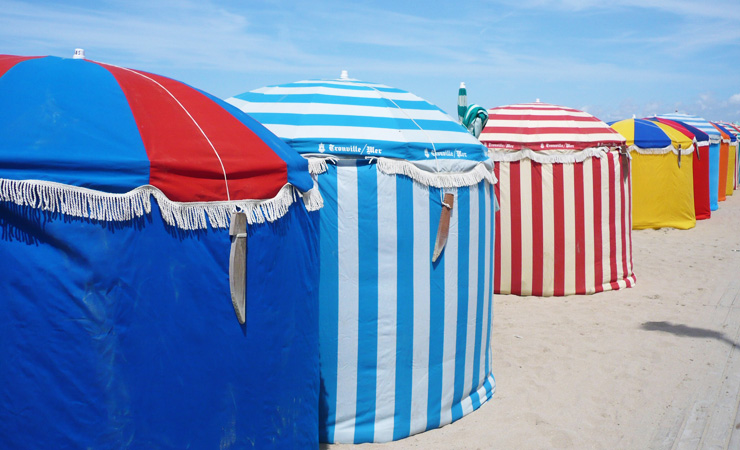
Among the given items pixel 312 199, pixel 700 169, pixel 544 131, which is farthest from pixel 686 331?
Answer: pixel 700 169

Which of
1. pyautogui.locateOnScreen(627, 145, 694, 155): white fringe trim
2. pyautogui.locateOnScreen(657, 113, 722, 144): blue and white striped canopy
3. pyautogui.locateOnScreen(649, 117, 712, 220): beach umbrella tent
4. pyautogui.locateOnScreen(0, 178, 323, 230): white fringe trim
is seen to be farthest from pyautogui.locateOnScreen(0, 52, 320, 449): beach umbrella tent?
pyautogui.locateOnScreen(657, 113, 722, 144): blue and white striped canopy

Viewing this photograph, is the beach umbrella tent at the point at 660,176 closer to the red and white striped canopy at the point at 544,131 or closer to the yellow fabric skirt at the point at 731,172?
the red and white striped canopy at the point at 544,131

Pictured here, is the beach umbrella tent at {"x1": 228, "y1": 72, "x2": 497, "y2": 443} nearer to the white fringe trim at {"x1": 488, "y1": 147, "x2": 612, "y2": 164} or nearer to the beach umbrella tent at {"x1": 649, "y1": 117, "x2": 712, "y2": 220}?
the white fringe trim at {"x1": 488, "y1": 147, "x2": 612, "y2": 164}

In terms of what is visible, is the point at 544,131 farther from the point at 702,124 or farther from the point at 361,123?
the point at 702,124

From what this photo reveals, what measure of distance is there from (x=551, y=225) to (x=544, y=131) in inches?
43.0

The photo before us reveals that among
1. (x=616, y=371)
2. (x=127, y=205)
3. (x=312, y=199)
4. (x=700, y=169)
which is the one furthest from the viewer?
(x=700, y=169)

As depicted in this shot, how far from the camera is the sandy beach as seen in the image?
425 centimetres

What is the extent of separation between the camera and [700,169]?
12789 mm

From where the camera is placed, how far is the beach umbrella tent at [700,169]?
12.6 m

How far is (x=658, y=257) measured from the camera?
977 cm

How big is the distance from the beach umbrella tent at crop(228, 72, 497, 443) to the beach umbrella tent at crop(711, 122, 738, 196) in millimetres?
14467

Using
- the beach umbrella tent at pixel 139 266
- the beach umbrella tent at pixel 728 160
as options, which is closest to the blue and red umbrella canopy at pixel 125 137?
the beach umbrella tent at pixel 139 266

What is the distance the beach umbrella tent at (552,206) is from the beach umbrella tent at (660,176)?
4333mm

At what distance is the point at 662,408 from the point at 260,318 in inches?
128
